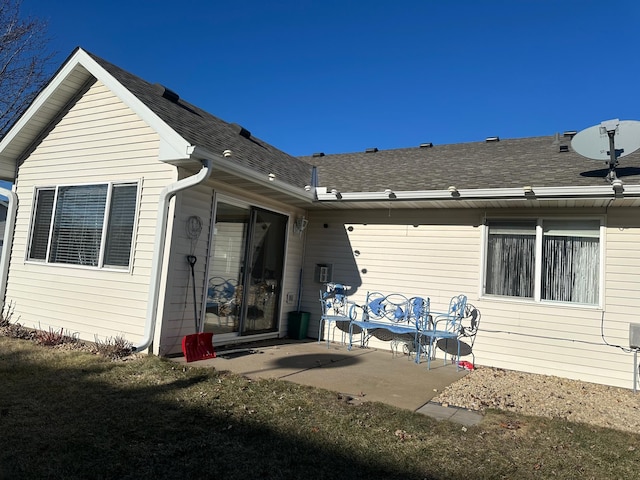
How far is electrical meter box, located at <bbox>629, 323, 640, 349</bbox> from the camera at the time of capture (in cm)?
560

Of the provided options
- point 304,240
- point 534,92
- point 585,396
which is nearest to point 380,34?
point 534,92

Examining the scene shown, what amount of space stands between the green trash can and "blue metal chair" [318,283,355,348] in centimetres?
31

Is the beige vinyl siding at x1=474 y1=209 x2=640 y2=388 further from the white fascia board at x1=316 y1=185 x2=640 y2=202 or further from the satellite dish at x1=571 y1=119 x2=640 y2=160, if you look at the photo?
the satellite dish at x1=571 y1=119 x2=640 y2=160

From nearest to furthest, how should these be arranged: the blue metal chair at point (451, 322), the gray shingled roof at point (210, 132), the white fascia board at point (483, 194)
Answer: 1. the white fascia board at point (483, 194)
2. the gray shingled roof at point (210, 132)
3. the blue metal chair at point (451, 322)

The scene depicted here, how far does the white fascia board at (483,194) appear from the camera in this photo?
553 centimetres

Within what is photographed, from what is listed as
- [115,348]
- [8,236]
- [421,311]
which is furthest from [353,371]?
[8,236]

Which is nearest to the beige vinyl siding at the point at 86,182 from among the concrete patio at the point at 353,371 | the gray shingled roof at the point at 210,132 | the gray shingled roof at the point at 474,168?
the gray shingled roof at the point at 210,132

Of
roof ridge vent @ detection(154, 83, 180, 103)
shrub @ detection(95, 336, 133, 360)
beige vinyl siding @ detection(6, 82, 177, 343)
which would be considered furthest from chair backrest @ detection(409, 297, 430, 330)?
roof ridge vent @ detection(154, 83, 180, 103)

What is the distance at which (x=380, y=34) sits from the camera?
9641 millimetres

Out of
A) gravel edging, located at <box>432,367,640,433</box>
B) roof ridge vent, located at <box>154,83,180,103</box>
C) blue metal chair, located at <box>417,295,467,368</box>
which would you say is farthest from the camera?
roof ridge vent, located at <box>154,83,180,103</box>

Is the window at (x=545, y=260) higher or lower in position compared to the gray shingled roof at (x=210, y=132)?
lower

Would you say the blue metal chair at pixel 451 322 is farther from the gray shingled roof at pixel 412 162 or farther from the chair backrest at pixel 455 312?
the gray shingled roof at pixel 412 162

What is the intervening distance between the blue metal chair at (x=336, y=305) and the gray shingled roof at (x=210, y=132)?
2.06 metres

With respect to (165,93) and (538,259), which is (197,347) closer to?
(165,93)
